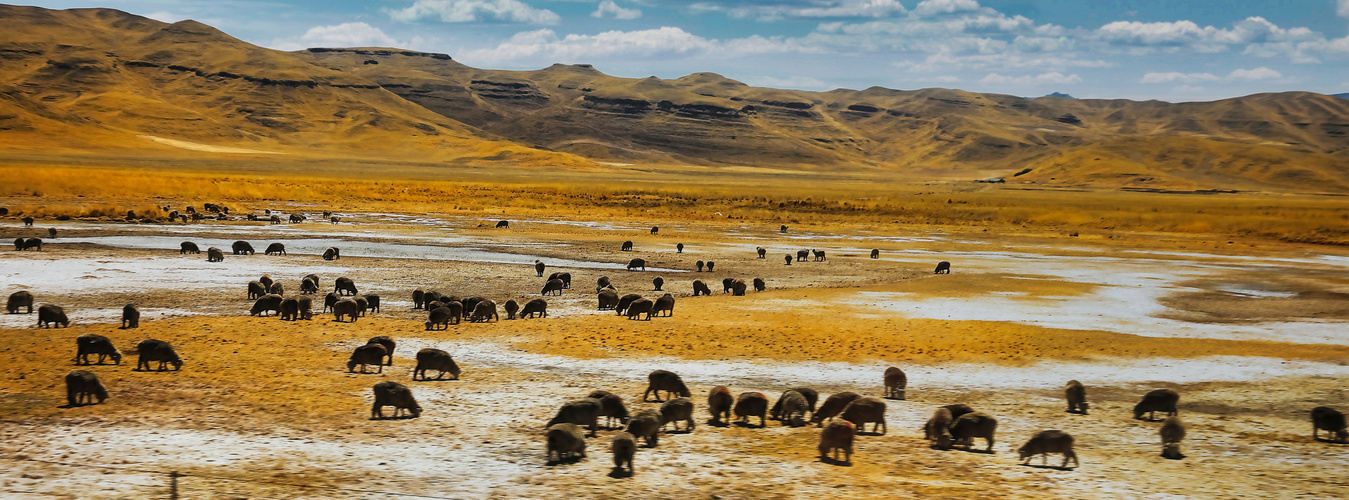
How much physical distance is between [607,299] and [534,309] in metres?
1.98

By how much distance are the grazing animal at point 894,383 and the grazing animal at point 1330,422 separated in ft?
17.2

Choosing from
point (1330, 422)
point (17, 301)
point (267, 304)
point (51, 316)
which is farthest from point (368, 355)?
point (1330, 422)

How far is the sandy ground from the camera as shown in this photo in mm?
10391

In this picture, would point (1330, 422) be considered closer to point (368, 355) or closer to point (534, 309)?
point (368, 355)

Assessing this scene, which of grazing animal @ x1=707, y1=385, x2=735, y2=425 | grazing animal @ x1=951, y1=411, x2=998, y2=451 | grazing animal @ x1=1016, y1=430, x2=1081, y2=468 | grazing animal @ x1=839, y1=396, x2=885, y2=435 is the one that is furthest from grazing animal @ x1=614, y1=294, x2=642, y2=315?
grazing animal @ x1=1016, y1=430, x2=1081, y2=468

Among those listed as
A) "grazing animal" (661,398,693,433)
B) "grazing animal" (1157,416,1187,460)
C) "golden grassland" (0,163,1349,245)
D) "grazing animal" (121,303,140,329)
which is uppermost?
"golden grassland" (0,163,1349,245)

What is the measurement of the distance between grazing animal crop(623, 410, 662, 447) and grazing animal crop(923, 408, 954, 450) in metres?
3.39

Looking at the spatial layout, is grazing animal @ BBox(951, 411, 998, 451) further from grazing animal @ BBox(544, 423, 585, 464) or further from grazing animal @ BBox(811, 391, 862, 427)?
grazing animal @ BBox(544, 423, 585, 464)

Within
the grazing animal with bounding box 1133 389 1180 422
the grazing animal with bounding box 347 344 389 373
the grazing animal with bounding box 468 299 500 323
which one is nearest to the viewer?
the grazing animal with bounding box 1133 389 1180 422

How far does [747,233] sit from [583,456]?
42.3m

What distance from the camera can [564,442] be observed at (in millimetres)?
10820

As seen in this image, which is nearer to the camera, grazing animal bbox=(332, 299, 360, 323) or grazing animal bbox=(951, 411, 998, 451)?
grazing animal bbox=(951, 411, 998, 451)

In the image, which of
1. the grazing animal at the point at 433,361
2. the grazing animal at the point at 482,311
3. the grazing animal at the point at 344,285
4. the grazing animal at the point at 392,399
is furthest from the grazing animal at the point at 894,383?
the grazing animal at the point at 344,285

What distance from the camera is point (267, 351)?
55.9ft
